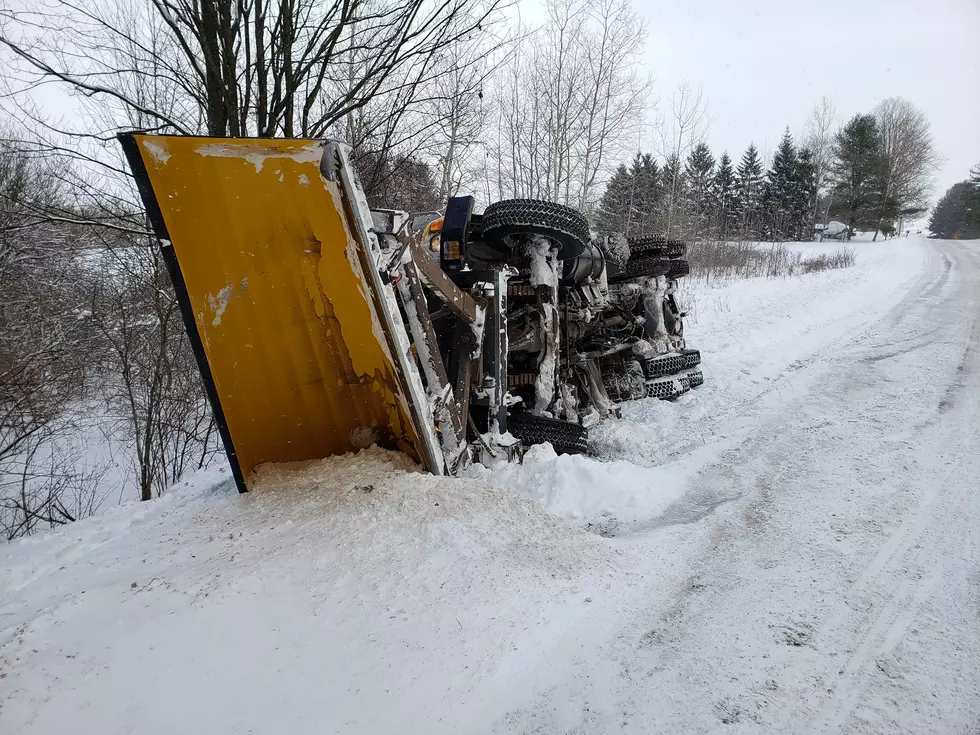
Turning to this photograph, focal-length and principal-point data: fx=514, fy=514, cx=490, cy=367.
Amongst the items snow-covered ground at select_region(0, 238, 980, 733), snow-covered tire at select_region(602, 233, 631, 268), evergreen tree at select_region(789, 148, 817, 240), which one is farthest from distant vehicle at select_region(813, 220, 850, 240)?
snow-covered ground at select_region(0, 238, 980, 733)

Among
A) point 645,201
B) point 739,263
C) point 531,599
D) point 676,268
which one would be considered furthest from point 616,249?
point 739,263

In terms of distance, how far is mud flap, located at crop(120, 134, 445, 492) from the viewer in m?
2.27

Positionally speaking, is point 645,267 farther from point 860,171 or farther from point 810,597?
point 860,171

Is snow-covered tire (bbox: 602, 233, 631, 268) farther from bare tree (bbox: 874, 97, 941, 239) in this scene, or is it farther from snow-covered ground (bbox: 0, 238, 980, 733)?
bare tree (bbox: 874, 97, 941, 239)

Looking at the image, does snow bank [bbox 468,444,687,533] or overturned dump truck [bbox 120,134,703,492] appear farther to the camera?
snow bank [bbox 468,444,687,533]

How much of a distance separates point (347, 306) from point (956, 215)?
221ft

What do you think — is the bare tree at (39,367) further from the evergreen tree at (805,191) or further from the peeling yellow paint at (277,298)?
the evergreen tree at (805,191)

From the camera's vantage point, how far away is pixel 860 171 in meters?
40.8

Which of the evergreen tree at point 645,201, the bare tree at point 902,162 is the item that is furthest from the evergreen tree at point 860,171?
the evergreen tree at point 645,201

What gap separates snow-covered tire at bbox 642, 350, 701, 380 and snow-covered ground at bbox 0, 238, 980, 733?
1.60m

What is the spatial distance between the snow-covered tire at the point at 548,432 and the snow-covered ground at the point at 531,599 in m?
0.35

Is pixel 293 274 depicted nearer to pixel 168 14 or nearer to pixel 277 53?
pixel 277 53

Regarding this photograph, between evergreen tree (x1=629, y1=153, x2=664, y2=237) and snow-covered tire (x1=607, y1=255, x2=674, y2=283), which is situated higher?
evergreen tree (x1=629, y1=153, x2=664, y2=237)

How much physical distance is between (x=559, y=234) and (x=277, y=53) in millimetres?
2745
